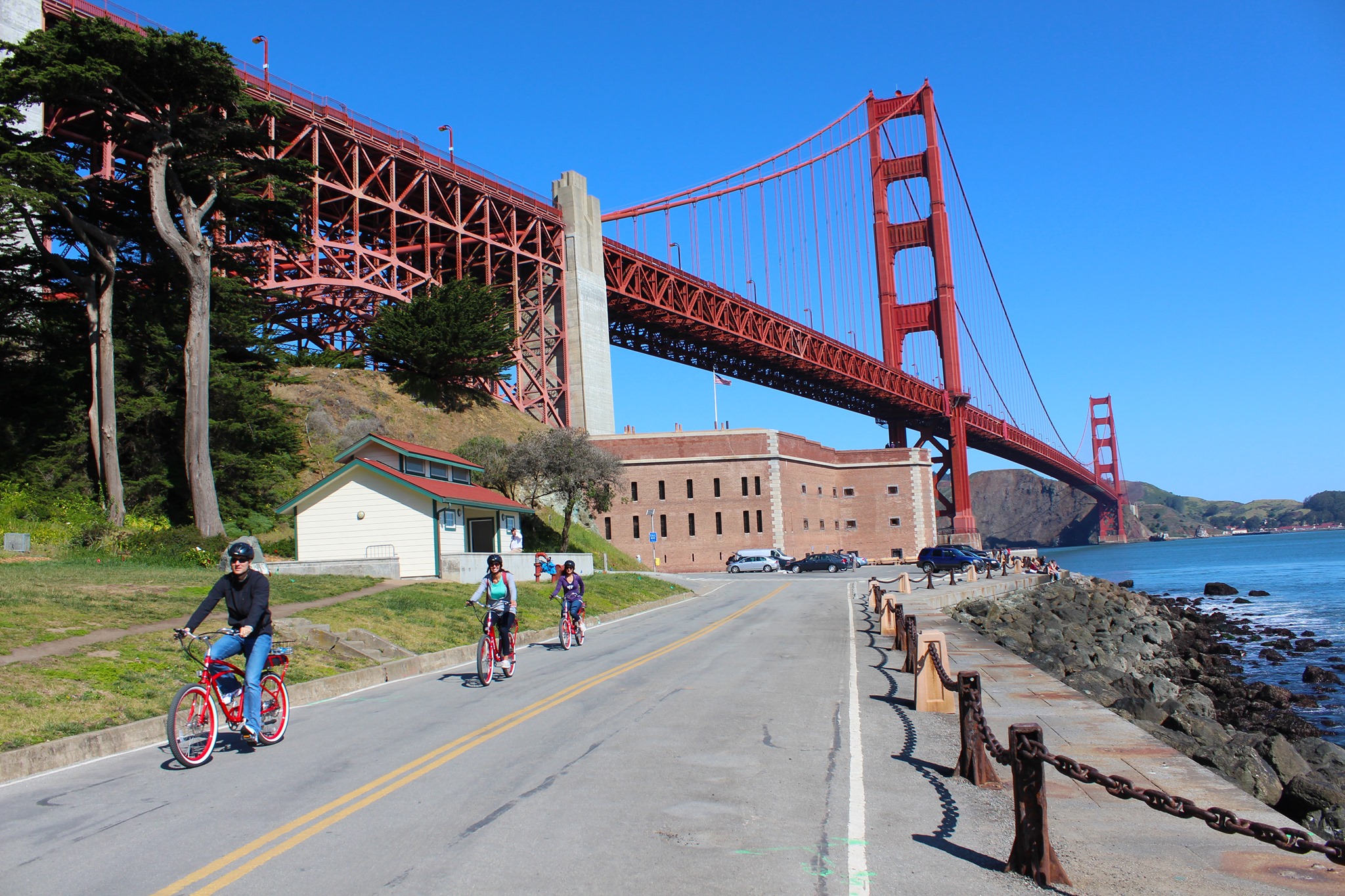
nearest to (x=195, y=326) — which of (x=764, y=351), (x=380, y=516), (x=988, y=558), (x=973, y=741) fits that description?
(x=380, y=516)

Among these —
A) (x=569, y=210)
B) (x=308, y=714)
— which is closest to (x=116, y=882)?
(x=308, y=714)

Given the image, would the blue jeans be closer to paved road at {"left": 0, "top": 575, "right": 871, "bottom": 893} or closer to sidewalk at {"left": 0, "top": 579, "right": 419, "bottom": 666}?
paved road at {"left": 0, "top": 575, "right": 871, "bottom": 893}

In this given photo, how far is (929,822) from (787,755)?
218 cm

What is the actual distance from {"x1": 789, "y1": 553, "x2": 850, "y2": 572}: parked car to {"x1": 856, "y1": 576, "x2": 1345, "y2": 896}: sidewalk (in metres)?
47.0

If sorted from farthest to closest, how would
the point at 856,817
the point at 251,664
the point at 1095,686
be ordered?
the point at 1095,686, the point at 251,664, the point at 856,817

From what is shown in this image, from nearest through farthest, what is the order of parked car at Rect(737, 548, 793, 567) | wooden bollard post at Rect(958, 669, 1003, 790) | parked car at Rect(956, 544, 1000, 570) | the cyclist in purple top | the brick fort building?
wooden bollard post at Rect(958, 669, 1003, 790), the cyclist in purple top, parked car at Rect(956, 544, 1000, 570), parked car at Rect(737, 548, 793, 567), the brick fort building

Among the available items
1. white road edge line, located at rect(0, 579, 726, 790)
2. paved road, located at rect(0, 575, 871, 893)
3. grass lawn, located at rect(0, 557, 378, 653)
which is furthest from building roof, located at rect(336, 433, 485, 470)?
paved road, located at rect(0, 575, 871, 893)

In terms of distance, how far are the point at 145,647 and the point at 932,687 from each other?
11014 mm

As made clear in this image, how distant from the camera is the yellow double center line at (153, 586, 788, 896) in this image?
17.9 ft

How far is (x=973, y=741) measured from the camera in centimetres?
798

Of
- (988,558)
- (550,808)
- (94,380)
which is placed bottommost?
(988,558)

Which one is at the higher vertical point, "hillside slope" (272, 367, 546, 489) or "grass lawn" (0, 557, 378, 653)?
"hillside slope" (272, 367, 546, 489)

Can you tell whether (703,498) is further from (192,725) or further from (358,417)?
(192,725)

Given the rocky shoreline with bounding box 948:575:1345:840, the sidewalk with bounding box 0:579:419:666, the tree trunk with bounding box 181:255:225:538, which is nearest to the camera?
the rocky shoreline with bounding box 948:575:1345:840
